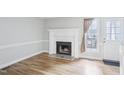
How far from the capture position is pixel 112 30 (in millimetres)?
1691

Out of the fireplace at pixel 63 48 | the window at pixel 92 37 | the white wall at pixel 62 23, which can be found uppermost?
the white wall at pixel 62 23

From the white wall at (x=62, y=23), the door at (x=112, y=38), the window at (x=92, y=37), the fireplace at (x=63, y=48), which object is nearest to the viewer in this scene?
the door at (x=112, y=38)

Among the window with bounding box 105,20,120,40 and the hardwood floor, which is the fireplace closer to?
the hardwood floor

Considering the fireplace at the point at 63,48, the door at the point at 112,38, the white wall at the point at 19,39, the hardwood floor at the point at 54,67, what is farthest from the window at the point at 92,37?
the white wall at the point at 19,39

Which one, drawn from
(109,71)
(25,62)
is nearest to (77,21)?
(109,71)

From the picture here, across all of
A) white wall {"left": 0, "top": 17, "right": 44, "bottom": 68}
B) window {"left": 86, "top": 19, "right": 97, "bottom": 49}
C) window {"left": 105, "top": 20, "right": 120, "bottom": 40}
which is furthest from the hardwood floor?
window {"left": 105, "top": 20, "right": 120, "bottom": 40}

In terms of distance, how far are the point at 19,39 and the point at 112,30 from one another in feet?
4.56

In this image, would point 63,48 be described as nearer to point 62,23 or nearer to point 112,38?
point 62,23

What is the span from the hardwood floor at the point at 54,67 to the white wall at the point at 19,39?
4.3 inches

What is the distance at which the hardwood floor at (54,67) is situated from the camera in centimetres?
164

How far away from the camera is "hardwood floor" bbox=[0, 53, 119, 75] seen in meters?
1.64

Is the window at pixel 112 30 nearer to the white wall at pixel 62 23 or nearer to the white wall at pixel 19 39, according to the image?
the white wall at pixel 62 23
